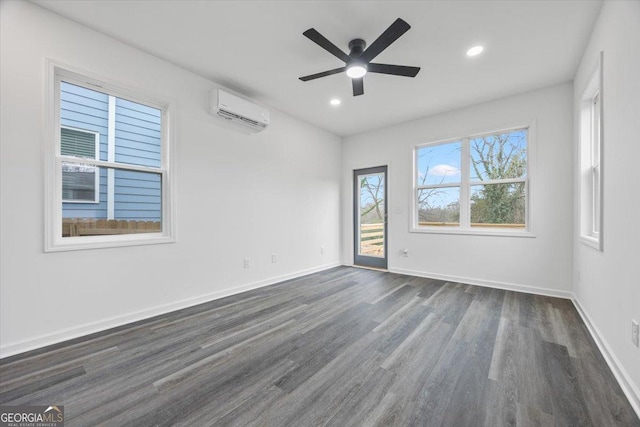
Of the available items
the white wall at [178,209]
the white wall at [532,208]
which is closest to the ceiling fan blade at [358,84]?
the white wall at [178,209]

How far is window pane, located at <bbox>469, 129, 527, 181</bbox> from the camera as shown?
3.76 metres

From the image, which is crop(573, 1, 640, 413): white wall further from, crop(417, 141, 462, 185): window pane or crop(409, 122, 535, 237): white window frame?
crop(417, 141, 462, 185): window pane

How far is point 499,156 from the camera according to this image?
3.92 metres

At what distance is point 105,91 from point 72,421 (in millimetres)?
2753

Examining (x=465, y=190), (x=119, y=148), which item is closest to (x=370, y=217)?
(x=465, y=190)

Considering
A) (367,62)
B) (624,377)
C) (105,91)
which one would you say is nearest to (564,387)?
(624,377)

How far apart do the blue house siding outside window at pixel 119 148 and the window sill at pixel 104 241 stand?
20cm

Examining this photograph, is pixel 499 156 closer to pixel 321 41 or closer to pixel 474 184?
pixel 474 184

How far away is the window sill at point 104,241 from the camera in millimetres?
2277

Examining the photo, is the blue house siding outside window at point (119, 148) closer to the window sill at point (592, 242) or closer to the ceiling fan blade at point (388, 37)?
the ceiling fan blade at point (388, 37)
